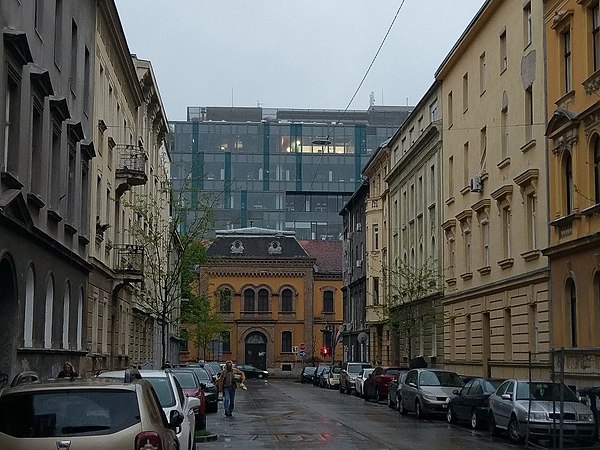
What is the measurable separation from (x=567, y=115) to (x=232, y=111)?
8887 cm

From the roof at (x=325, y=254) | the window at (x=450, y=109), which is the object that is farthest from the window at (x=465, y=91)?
the roof at (x=325, y=254)

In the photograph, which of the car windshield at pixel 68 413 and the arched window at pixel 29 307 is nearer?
the car windshield at pixel 68 413

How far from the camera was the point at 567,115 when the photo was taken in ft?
91.2

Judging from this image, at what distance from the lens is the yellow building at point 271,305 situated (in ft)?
309

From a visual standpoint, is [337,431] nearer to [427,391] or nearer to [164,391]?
[427,391]

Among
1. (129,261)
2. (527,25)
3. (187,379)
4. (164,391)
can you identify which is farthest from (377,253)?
(164,391)

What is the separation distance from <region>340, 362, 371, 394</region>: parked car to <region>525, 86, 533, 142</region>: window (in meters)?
23.6

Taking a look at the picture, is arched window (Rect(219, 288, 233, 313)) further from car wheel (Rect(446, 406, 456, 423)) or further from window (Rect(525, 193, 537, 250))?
car wheel (Rect(446, 406, 456, 423))

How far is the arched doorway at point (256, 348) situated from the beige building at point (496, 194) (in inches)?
2028

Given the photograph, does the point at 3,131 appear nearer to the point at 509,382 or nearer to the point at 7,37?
the point at 7,37

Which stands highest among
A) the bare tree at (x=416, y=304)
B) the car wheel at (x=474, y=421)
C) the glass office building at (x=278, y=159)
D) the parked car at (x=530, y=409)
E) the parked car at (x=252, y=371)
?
the glass office building at (x=278, y=159)

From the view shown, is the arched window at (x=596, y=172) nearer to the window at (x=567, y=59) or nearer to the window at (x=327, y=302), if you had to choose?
the window at (x=567, y=59)

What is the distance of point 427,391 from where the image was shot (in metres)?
31.3

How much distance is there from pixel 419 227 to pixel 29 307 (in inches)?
1265
